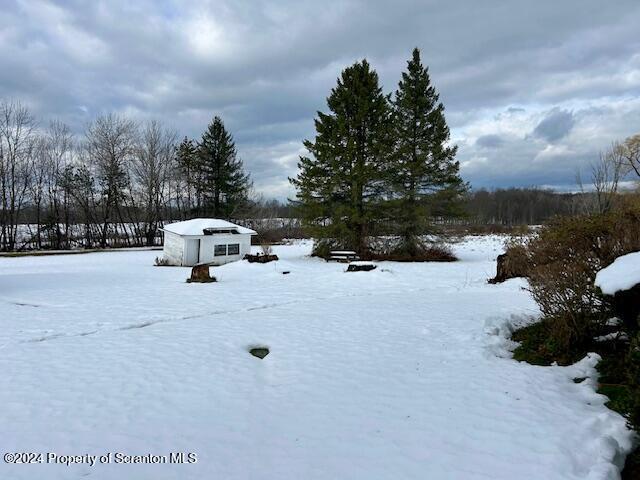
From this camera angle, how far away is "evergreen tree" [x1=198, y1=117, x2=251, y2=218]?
36906 millimetres

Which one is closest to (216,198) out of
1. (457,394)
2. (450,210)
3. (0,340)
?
(450,210)

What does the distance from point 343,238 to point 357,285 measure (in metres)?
9.08

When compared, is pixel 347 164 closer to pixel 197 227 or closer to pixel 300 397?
pixel 197 227

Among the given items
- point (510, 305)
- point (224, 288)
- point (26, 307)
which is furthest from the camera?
point (224, 288)

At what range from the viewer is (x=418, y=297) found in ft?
34.8

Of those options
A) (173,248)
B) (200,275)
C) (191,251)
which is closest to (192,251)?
(191,251)

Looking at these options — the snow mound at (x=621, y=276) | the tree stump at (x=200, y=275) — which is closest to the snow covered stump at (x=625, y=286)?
the snow mound at (x=621, y=276)

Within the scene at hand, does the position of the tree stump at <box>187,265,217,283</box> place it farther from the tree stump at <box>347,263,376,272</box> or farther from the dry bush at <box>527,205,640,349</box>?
the dry bush at <box>527,205,640,349</box>

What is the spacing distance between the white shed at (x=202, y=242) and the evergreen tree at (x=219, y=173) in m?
14.4

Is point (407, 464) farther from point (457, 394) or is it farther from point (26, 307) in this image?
point (26, 307)

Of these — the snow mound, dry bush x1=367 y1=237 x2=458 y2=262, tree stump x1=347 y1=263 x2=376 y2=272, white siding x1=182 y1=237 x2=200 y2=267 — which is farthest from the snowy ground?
dry bush x1=367 y1=237 x2=458 y2=262

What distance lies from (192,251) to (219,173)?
17.2 meters

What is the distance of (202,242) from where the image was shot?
2169 cm

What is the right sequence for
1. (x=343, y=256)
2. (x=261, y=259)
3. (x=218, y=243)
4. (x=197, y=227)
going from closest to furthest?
(x=261, y=259) → (x=343, y=256) → (x=197, y=227) → (x=218, y=243)
